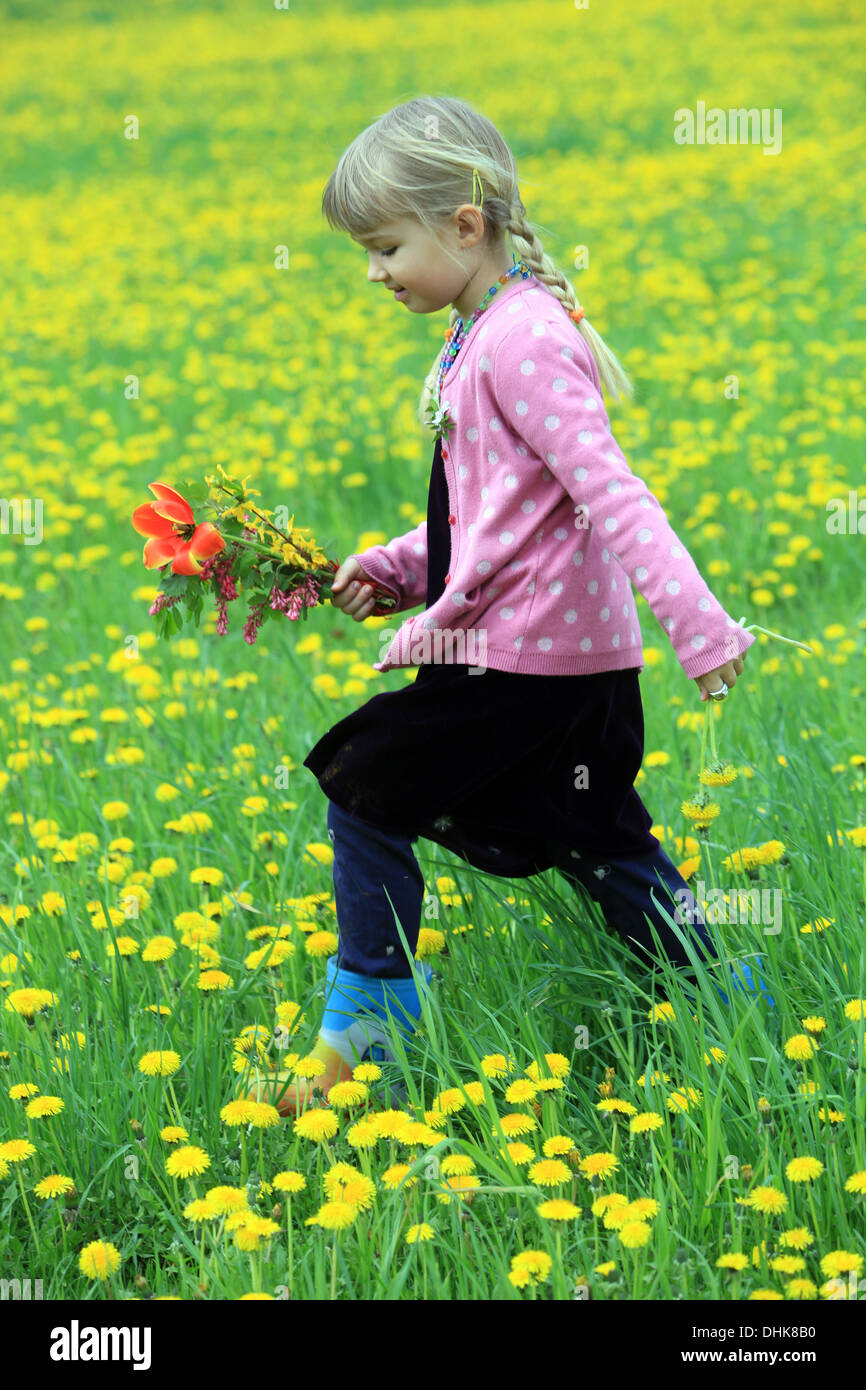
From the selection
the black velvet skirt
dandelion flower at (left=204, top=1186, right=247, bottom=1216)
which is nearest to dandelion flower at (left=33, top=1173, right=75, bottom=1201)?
dandelion flower at (left=204, top=1186, right=247, bottom=1216)

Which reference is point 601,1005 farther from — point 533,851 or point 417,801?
point 417,801

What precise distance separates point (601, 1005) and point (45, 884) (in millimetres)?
1234

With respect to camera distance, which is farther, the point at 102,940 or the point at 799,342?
the point at 799,342

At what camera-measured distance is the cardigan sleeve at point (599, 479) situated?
1920mm

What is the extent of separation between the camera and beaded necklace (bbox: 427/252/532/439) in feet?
7.13

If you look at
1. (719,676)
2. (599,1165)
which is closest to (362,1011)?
(599,1165)

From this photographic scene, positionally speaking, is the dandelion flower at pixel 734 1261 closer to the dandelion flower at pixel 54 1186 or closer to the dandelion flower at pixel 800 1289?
the dandelion flower at pixel 800 1289

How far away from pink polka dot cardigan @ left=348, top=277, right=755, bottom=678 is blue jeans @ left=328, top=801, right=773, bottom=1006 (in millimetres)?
305

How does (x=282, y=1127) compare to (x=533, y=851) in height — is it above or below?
below

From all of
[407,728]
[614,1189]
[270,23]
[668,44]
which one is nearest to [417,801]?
[407,728]

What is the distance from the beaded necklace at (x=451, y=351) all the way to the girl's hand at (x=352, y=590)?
0.26 meters

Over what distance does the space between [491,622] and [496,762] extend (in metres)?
0.21

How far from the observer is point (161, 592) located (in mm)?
2270

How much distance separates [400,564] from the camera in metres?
2.39
